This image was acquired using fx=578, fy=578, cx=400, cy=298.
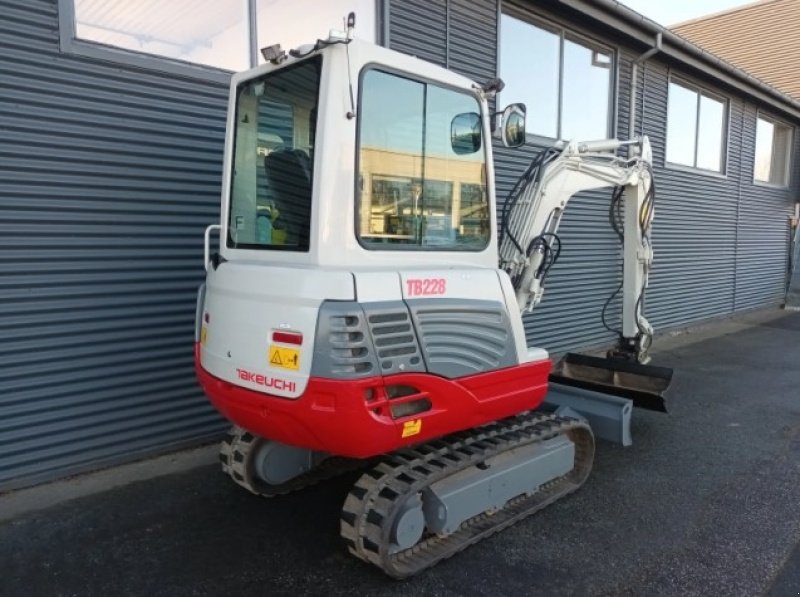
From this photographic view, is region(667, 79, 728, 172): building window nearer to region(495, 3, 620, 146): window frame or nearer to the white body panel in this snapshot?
region(495, 3, 620, 146): window frame

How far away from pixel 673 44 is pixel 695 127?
2102 millimetres

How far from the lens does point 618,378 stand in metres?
5.29

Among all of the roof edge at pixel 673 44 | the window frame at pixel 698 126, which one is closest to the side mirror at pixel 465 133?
the roof edge at pixel 673 44

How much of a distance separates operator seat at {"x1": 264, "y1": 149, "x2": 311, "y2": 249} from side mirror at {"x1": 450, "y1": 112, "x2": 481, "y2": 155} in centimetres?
90

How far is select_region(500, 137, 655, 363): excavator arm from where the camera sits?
4.20m

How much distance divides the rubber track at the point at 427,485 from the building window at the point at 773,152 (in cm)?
1246

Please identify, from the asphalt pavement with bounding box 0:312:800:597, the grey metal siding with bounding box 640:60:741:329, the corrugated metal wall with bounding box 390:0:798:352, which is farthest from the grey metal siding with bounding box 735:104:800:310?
the asphalt pavement with bounding box 0:312:800:597

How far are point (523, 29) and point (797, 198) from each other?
442 inches

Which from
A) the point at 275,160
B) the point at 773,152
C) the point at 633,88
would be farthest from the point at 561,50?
the point at 773,152

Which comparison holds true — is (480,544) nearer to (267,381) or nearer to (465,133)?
(267,381)

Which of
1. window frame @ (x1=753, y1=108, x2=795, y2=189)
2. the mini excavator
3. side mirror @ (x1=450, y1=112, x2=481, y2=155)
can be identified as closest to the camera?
the mini excavator

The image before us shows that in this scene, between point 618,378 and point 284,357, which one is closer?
point 284,357

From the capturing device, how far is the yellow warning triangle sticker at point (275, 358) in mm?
2773

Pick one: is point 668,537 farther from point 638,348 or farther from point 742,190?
point 742,190
